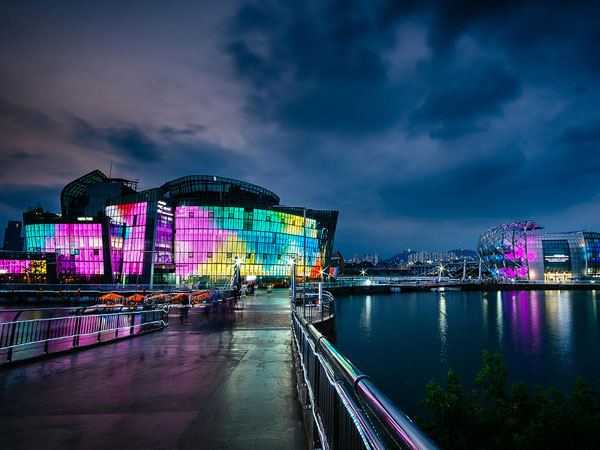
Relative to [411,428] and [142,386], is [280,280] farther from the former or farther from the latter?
[411,428]

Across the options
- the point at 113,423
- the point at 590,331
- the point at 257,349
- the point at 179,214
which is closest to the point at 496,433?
the point at 257,349

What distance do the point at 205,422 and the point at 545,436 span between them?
417 inches

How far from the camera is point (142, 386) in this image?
777cm

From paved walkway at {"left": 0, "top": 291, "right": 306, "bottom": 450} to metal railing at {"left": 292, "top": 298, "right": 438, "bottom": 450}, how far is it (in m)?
1.19

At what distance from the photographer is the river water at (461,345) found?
895 inches

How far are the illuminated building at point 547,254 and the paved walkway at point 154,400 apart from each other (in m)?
138

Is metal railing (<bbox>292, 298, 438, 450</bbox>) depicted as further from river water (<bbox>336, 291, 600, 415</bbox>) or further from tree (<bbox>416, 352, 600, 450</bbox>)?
river water (<bbox>336, 291, 600, 415</bbox>)

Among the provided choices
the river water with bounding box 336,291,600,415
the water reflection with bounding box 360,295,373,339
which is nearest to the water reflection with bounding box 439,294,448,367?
the river water with bounding box 336,291,600,415

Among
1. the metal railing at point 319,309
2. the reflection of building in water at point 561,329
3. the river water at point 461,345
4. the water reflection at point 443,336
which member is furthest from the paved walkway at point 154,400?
the reflection of building in water at point 561,329

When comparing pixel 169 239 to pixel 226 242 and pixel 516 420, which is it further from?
pixel 516 420

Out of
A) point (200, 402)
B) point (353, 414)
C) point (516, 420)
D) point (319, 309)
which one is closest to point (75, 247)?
point (319, 309)

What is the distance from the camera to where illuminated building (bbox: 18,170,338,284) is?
79562 millimetres

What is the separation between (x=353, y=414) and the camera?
276 centimetres

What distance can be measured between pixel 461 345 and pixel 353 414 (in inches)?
1376
